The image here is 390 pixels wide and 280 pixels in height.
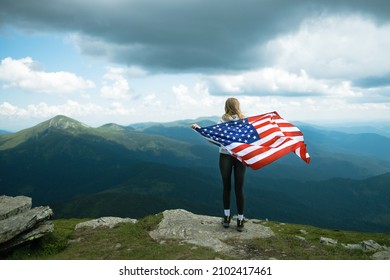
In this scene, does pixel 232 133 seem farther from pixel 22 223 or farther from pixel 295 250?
pixel 22 223

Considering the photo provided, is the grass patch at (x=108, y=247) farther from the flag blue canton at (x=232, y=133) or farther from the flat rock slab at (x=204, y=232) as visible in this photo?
the flag blue canton at (x=232, y=133)

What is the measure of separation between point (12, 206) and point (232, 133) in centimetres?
1443

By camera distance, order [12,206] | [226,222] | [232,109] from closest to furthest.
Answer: [232,109]
[226,222]
[12,206]

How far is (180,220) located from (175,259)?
20.0 feet

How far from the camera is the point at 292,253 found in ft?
43.2

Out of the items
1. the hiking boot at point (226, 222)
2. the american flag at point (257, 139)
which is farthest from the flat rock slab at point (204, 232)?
the american flag at point (257, 139)

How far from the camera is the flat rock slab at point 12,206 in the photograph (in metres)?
17.9

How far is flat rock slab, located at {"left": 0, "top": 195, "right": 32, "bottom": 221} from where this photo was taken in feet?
58.9

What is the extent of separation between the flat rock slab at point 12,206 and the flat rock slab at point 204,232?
880cm

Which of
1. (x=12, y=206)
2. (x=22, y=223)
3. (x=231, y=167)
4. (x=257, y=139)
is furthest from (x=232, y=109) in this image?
(x=12, y=206)

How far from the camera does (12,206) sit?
62.3 feet

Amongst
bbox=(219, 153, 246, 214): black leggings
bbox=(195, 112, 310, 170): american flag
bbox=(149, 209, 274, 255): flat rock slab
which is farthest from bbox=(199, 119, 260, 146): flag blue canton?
A: bbox=(149, 209, 274, 255): flat rock slab

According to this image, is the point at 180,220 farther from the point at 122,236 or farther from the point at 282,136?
the point at 282,136

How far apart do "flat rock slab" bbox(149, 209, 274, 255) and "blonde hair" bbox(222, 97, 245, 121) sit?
585 cm
